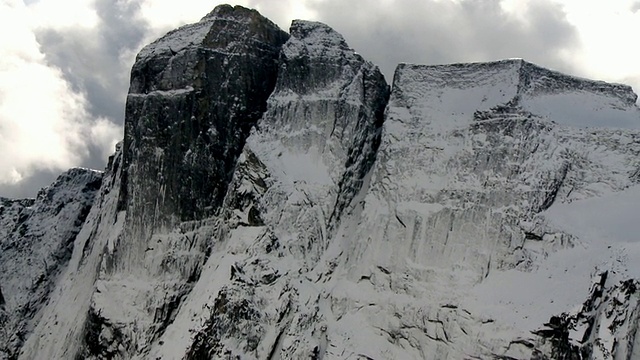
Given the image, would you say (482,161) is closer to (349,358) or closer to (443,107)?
(443,107)

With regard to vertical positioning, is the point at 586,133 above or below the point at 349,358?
above

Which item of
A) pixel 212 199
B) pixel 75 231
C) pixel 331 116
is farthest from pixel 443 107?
pixel 75 231

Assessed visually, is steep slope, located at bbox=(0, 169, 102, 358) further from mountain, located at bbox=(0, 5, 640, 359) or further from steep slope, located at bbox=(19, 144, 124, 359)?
steep slope, located at bbox=(19, 144, 124, 359)

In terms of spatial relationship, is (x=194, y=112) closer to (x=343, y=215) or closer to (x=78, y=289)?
(x=343, y=215)

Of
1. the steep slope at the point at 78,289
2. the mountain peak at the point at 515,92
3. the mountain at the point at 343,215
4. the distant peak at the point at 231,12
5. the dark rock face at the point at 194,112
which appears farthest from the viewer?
the distant peak at the point at 231,12

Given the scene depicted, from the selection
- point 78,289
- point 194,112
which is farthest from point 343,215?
point 78,289

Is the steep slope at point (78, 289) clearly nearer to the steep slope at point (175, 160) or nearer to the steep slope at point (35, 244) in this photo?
the steep slope at point (35, 244)

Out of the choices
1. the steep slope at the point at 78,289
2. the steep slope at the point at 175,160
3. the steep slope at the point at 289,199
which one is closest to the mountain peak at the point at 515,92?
the steep slope at the point at 289,199
